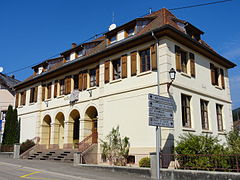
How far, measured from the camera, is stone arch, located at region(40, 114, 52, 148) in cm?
2321

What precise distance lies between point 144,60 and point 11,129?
1570 cm

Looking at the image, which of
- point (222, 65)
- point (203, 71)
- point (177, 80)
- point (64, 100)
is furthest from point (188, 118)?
point (64, 100)

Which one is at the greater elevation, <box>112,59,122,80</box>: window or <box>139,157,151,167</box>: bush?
<box>112,59,122,80</box>: window

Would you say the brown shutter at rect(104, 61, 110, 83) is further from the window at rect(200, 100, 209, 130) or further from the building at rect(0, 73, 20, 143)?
the building at rect(0, 73, 20, 143)

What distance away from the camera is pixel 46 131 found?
23641 millimetres

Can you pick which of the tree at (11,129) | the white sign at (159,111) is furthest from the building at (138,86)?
the tree at (11,129)

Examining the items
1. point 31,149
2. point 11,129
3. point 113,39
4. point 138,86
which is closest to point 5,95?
point 11,129

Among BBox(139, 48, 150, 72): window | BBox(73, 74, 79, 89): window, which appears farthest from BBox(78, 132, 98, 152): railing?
BBox(139, 48, 150, 72): window

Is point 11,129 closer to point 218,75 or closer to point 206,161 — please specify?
point 218,75

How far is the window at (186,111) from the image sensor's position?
589 inches

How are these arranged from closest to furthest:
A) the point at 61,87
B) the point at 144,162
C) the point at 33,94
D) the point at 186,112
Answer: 1. the point at 144,162
2. the point at 186,112
3. the point at 61,87
4. the point at 33,94

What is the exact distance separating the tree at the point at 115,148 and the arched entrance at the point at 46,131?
874cm

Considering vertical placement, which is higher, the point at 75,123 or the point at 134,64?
the point at 134,64

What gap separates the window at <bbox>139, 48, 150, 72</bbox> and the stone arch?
439 inches
